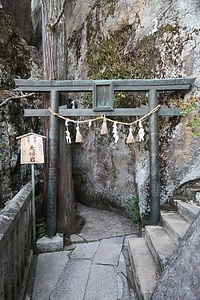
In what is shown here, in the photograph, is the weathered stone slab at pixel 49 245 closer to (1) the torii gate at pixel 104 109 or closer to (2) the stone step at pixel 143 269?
(1) the torii gate at pixel 104 109

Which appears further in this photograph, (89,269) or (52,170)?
(52,170)

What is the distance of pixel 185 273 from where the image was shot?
63.2 inches

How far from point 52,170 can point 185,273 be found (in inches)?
110

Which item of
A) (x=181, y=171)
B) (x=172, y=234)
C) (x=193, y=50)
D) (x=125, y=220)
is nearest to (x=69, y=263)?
(x=172, y=234)

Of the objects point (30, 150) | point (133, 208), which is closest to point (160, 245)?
point (133, 208)

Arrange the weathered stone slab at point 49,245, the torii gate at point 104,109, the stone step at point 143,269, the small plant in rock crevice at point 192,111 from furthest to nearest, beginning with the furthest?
the torii gate at point 104,109, the weathered stone slab at point 49,245, the small plant in rock crevice at point 192,111, the stone step at point 143,269

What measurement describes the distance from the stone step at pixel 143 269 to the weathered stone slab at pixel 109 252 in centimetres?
36

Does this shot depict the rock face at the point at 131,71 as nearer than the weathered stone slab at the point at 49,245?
No

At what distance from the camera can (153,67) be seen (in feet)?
14.7

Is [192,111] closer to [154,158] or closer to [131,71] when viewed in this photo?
[154,158]

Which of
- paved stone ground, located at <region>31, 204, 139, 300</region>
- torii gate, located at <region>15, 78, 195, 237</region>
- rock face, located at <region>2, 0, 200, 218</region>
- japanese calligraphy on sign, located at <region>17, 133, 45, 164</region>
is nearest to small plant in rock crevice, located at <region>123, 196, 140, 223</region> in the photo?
rock face, located at <region>2, 0, 200, 218</region>

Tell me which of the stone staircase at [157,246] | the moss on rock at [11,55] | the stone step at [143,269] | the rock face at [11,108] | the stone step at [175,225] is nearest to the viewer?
the stone step at [143,269]

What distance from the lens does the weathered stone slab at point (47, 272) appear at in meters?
2.66

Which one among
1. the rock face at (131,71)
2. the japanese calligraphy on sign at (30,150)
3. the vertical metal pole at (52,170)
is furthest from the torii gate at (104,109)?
the rock face at (131,71)
